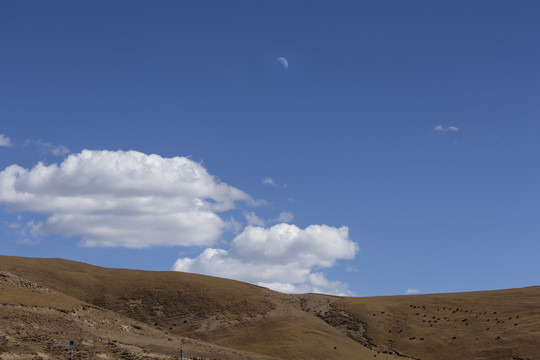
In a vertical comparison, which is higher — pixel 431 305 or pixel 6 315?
pixel 431 305

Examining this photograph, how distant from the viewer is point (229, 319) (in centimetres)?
7781

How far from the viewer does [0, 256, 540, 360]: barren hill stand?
5031 centimetres

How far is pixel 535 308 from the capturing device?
86.1 metres

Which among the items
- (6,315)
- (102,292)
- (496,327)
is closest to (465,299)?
(496,327)

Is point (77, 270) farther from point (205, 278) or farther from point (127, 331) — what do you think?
point (127, 331)

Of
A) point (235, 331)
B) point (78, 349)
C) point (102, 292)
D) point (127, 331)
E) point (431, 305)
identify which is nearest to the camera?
point (78, 349)

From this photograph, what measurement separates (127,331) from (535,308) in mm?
64498

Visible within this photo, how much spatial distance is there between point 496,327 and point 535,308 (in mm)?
11664

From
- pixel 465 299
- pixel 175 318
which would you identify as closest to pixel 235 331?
pixel 175 318

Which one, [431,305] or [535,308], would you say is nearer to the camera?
[535,308]

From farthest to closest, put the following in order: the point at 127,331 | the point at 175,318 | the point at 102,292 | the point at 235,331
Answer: the point at 102,292, the point at 175,318, the point at 235,331, the point at 127,331

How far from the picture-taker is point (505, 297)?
96625 mm

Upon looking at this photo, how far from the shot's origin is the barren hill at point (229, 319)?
50.3 meters

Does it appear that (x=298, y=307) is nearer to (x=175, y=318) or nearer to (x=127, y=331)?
(x=175, y=318)
